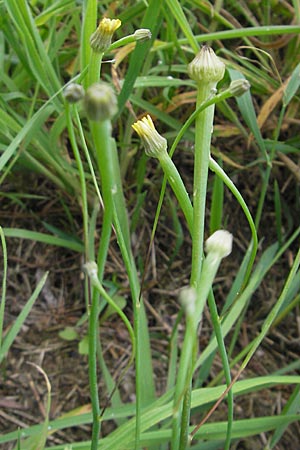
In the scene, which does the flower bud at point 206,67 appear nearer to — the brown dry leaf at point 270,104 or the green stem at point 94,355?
the green stem at point 94,355

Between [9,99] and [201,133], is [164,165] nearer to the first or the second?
[201,133]

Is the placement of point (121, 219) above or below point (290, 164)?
below

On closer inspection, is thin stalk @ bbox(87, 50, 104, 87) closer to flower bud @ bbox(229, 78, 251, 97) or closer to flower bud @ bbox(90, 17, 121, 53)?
flower bud @ bbox(90, 17, 121, 53)

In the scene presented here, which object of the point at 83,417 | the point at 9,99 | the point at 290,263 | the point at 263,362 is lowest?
the point at 83,417

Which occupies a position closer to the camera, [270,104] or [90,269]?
[90,269]

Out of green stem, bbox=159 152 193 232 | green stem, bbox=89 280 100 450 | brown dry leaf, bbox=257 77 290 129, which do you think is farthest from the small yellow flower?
brown dry leaf, bbox=257 77 290 129

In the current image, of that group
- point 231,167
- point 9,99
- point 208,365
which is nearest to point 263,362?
point 208,365

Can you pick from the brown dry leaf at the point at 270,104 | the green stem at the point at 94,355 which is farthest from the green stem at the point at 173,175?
the brown dry leaf at the point at 270,104

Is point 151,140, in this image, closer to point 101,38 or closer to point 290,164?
point 101,38

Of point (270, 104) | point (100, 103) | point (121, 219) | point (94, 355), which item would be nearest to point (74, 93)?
point (100, 103)
